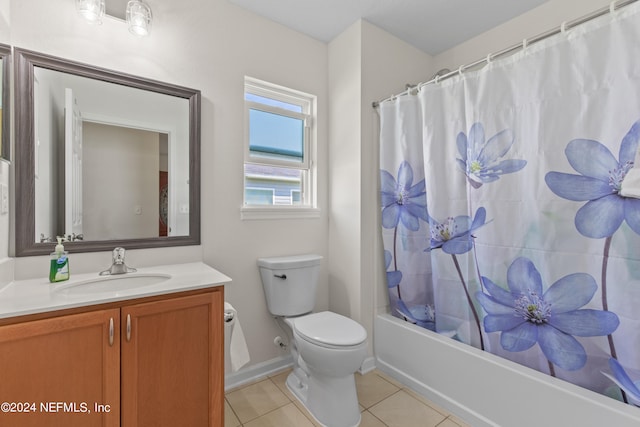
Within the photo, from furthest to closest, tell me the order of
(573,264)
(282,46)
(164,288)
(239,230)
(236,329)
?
(282,46) → (239,230) → (236,329) → (573,264) → (164,288)

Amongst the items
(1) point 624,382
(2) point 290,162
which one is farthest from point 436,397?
(2) point 290,162

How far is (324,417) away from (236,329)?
68cm

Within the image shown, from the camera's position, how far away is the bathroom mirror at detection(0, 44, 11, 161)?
123 cm

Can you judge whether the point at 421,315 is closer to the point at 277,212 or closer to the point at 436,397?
the point at 436,397

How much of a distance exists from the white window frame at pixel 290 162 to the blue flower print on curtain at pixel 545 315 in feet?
4.23

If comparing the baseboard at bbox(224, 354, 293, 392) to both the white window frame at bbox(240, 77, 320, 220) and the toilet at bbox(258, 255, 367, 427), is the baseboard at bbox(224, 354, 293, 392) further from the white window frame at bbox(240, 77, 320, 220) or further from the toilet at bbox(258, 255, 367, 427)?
the white window frame at bbox(240, 77, 320, 220)

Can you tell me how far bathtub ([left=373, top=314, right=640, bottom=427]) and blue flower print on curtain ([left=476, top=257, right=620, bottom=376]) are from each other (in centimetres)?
12

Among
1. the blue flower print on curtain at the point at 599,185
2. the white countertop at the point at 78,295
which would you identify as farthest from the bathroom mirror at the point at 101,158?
the blue flower print on curtain at the point at 599,185

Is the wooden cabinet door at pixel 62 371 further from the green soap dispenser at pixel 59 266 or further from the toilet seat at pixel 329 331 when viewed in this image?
the toilet seat at pixel 329 331

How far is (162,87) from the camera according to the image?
165cm

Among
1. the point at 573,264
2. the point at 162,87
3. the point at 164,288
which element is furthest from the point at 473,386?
the point at 162,87

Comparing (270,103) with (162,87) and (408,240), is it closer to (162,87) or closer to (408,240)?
(162,87)

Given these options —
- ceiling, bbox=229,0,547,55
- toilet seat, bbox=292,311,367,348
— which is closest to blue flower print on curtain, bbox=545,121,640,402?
toilet seat, bbox=292,311,367,348

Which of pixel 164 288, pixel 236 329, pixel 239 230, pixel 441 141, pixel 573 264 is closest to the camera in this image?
pixel 164 288
